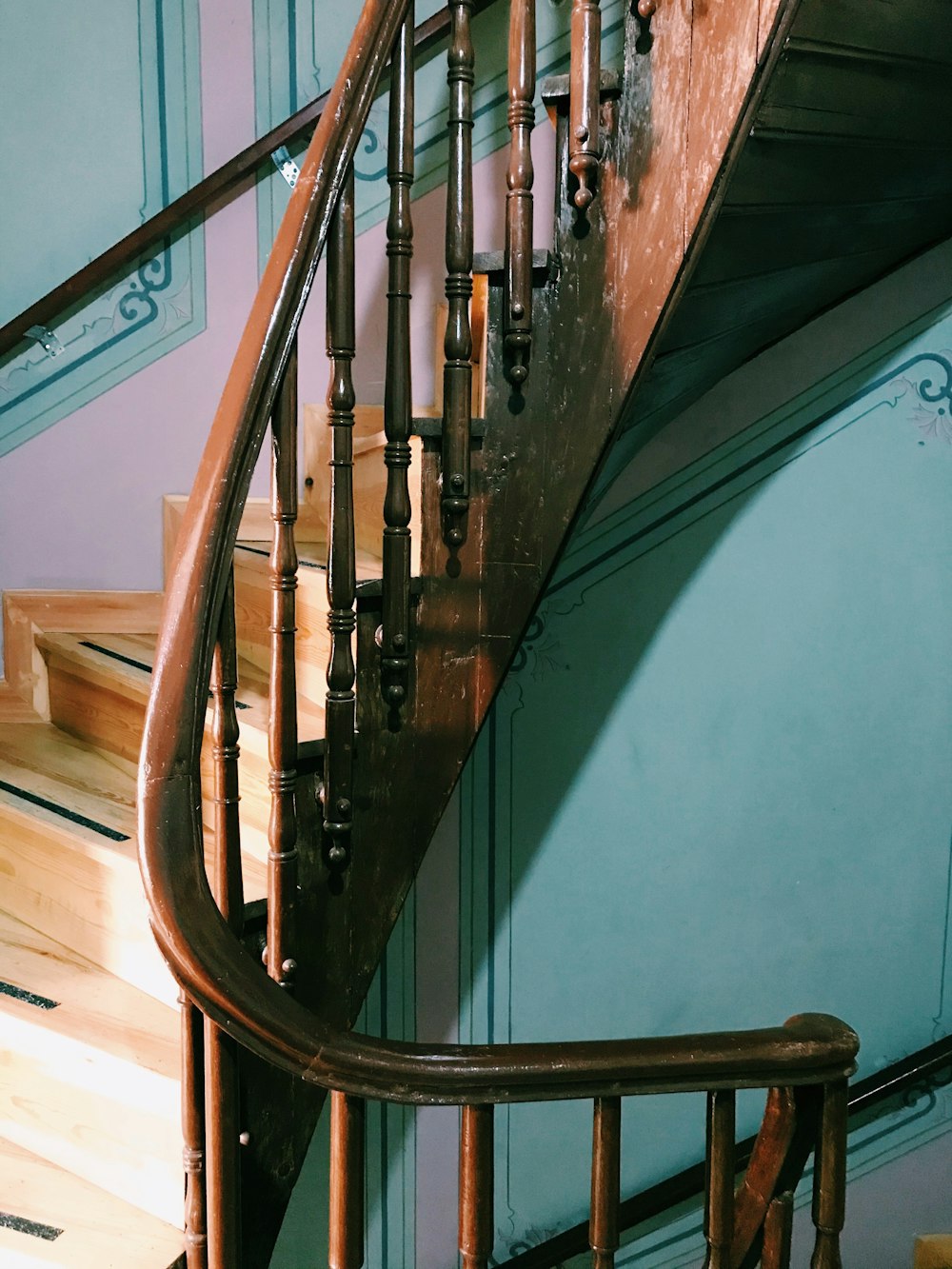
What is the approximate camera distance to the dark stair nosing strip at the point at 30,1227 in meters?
1.44

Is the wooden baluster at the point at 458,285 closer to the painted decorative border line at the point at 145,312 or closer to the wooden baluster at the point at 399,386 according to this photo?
the wooden baluster at the point at 399,386

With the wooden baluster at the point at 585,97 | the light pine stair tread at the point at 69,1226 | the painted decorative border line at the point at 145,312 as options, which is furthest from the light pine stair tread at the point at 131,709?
the wooden baluster at the point at 585,97

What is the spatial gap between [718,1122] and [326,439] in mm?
1699

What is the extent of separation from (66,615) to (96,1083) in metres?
1.29

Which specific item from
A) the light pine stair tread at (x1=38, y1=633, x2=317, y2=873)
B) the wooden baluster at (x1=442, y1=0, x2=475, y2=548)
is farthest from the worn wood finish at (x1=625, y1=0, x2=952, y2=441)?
the light pine stair tread at (x1=38, y1=633, x2=317, y2=873)

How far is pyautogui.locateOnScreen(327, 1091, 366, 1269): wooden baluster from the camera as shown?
1182 mm

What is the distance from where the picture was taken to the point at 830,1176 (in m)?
1.22

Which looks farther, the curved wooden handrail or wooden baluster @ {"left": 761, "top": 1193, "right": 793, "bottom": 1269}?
wooden baluster @ {"left": 761, "top": 1193, "right": 793, "bottom": 1269}

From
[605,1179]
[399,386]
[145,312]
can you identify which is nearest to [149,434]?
[145,312]

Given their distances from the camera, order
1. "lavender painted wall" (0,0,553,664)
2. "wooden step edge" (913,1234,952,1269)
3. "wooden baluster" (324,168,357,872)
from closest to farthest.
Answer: "wooden baluster" (324,168,357,872) < "wooden step edge" (913,1234,952,1269) < "lavender painted wall" (0,0,553,664)

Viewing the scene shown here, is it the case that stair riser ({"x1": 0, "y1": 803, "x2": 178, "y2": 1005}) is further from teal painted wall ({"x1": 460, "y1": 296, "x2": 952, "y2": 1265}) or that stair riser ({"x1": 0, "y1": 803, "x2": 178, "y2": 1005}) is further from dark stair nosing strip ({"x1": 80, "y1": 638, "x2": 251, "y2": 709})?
teal painted wall ({"x1": 460, "y1": 296, "x2": 952, "y2": 1265})

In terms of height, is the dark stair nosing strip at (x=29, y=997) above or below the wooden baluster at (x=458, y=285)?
below

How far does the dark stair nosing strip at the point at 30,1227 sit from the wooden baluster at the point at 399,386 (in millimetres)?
891

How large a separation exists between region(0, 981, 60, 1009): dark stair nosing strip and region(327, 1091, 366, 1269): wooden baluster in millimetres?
682
